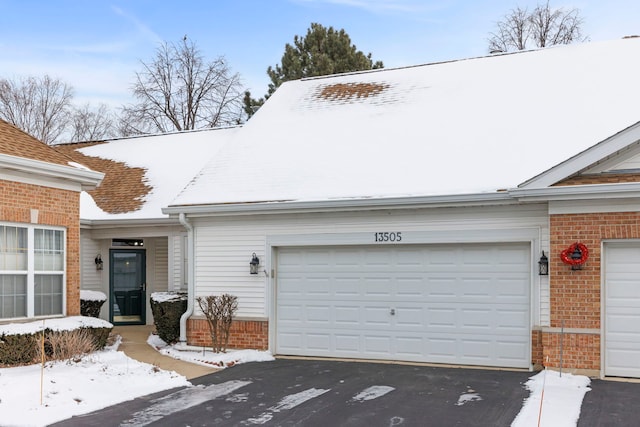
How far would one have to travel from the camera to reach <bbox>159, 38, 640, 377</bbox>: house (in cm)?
1091

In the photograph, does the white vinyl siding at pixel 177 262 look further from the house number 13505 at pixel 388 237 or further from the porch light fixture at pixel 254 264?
the house number 13505 at pixel 388 237

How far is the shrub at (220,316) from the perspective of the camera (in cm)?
1355

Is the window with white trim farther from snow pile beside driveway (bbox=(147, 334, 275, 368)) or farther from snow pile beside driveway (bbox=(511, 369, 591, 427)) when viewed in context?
A: snow pile beside driveway (bbox=(511, 369, 591, 427))

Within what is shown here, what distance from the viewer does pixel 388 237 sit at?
1277 cm

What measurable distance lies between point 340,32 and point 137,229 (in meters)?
20.5

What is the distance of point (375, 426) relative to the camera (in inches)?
325

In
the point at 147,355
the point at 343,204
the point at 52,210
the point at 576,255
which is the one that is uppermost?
the point at 343,204

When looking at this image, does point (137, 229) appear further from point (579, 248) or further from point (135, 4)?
point (579, 248)

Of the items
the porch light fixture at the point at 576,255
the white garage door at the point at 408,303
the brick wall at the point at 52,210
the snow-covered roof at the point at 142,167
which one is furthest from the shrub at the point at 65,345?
the porch light fixture at the point at 576,255

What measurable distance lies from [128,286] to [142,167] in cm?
361

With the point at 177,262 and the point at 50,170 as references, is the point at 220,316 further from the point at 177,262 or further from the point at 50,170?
the point at 50,170

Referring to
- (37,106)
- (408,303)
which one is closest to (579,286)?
(408,303)

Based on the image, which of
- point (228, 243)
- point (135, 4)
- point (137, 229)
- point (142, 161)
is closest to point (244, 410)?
point (228, 243)

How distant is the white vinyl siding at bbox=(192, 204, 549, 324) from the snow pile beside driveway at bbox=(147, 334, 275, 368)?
32.1 inches
